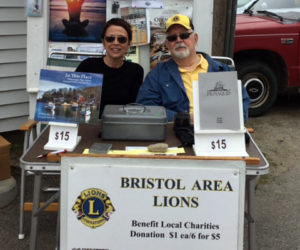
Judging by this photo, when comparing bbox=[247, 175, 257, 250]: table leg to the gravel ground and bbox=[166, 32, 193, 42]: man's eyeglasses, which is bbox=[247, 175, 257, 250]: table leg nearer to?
the gravel ground

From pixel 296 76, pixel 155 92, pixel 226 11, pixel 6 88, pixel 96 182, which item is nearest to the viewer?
pixel 96 182

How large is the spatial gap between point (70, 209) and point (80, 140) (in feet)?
1.68

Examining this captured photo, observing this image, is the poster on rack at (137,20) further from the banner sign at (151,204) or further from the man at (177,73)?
the banner sign at (151,204)

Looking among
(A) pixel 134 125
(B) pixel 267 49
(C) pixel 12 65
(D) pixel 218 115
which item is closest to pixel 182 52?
(A) pixel 134 125

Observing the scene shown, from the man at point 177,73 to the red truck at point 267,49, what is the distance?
9.74ft

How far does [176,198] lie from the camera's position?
209 cm

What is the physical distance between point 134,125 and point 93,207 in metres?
0.53

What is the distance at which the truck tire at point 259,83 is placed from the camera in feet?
20.4

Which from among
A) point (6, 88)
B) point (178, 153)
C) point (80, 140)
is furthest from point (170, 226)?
point (6, 88)

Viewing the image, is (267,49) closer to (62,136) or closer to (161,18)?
(161,18)

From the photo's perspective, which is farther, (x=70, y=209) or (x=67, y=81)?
(x=67, y=81)

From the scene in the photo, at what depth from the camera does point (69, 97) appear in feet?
7.73

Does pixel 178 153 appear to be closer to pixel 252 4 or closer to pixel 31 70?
pixel 31 70

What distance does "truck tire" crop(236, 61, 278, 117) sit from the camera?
20.4 feet
